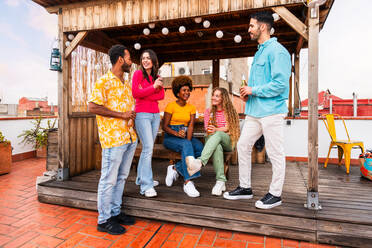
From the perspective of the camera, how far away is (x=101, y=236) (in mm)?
2285

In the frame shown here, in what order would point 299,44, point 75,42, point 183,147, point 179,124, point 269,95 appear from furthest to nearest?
1. point 299,44
2. point 75,42
3. point 179,124
4. point 183,147
5. point 269,95

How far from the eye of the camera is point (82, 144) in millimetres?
3947

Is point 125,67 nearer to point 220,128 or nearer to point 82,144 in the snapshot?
point 220,128

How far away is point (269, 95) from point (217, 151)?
3.15ft

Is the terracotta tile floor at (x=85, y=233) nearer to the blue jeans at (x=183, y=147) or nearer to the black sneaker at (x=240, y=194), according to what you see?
the black sneaker at (x=240, y=194)

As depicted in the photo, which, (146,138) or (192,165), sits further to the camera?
(192,165)

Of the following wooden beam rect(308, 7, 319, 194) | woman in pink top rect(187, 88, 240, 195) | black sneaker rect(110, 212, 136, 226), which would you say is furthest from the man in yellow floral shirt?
wooden beam rect(308, 7, 319, 194)

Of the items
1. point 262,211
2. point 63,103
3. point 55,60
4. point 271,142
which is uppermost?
point 55,60

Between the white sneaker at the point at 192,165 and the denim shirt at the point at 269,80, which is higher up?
the denim shirt at the point at 269,80

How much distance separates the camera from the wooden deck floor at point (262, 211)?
2.12 metres

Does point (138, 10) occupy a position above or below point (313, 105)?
above

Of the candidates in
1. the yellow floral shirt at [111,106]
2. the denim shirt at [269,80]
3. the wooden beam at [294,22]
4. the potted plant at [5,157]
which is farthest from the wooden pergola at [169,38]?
the potted plant at [5,157]

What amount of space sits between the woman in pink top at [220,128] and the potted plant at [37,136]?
4.62m

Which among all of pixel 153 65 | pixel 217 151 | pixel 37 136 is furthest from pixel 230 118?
pixel 37 136
